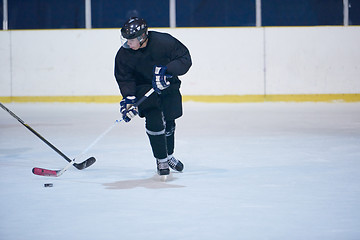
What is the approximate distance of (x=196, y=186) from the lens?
123 inches

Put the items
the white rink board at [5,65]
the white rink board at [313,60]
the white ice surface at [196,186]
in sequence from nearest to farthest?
the white ice surface at [196,186]
the white rink board at [313,60]
the white rink board at [5,65]

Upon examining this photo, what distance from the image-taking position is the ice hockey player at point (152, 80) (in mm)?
3256

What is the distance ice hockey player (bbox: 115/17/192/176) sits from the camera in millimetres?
3256

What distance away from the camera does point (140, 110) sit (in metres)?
3.35

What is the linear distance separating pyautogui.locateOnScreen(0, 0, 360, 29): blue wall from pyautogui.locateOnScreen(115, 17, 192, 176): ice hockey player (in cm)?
701

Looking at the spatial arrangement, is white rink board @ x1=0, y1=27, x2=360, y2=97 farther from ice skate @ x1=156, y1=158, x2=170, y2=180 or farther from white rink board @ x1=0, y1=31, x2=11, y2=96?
ice skate @ x1=156, y1=158, x2=170, y2=180

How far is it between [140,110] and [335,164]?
3.77 feet

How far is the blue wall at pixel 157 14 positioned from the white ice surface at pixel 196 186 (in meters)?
4.66

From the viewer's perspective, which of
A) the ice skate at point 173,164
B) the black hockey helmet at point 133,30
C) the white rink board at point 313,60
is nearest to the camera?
the black hockey helmet at point 133,30

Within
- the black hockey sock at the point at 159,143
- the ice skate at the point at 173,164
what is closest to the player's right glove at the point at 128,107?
the black hockey sock at the point at 159,143

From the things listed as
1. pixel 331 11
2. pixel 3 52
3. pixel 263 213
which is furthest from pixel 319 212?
pixel 331 11

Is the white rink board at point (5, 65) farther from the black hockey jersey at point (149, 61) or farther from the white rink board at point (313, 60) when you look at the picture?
the black hockey jersey at point (149, 61)

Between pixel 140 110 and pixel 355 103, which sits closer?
pixel 140 110

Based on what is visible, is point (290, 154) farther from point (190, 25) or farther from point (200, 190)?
point (190, 25)
